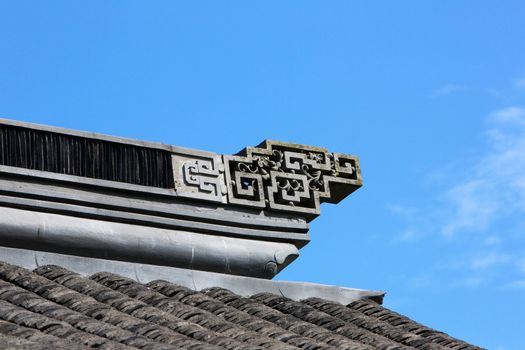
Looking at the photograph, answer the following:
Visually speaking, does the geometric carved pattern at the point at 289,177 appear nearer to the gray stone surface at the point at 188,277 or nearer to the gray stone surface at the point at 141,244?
the gray stone surface at the point at 141,244

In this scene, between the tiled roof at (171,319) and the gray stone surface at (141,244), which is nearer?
the tiled roof at (171,319)

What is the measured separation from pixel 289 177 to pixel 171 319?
285 cm

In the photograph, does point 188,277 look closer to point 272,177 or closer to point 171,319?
point 272,177

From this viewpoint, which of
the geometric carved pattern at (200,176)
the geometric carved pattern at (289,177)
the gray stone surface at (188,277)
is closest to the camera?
the gray stone surface at (188,277)

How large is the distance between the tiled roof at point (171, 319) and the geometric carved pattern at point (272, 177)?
1.04 m

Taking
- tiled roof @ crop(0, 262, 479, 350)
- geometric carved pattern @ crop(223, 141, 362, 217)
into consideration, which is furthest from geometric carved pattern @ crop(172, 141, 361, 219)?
tiled roof @ crop(0, 262, 479, 350)

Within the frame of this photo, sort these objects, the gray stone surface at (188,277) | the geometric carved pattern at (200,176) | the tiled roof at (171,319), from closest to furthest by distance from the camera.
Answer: the tiled roof at (171,319) < the gray stone surface at (188,277) < the geometric carved pattern at (200,176)

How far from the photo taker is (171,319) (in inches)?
396

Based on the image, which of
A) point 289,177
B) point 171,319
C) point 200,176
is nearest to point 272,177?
point 289,177

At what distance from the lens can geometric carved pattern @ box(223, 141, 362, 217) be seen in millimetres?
12383

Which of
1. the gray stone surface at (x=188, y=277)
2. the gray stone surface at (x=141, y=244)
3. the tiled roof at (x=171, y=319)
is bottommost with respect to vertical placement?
the tiled roof at (x=171, y=319)

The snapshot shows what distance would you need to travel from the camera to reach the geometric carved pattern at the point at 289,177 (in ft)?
40.6

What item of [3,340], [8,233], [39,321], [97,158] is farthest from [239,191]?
[3,340]

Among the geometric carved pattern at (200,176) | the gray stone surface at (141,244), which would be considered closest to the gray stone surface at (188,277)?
the gray stone surface at (141,244)
